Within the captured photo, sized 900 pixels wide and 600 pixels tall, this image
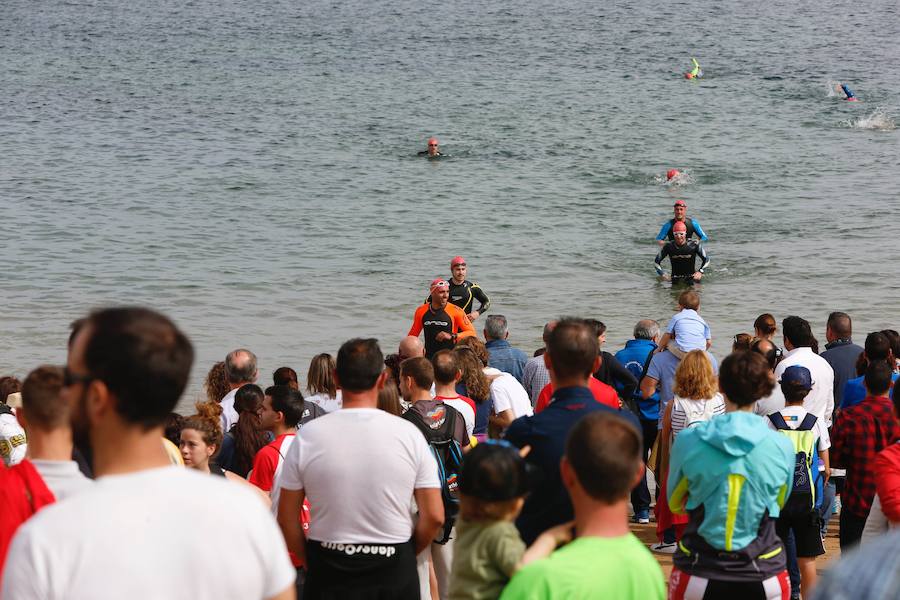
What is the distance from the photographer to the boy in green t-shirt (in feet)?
10.0

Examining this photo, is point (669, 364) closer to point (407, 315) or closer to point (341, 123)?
point (407, 315)

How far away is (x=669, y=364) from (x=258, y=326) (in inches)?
380

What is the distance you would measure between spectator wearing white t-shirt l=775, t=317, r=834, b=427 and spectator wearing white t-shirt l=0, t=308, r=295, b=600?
18.6ft

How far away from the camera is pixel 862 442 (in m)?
6.14

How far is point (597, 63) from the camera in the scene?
44.1 meters

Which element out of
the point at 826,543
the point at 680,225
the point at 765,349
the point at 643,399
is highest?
the point at 680,225

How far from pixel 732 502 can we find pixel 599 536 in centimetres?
155

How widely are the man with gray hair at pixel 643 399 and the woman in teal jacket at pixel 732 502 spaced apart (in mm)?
3559

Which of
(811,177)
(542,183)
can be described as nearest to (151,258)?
(542,183)

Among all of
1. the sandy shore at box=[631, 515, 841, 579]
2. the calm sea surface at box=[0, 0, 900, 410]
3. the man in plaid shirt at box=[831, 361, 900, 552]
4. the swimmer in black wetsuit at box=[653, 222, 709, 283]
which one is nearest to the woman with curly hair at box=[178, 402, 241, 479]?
the sandy shore at box=[631, 515, 841, 579]

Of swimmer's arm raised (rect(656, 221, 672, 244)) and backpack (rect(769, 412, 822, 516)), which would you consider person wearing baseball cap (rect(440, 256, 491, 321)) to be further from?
swimmer's arm raised (rect(656, 221, 672, 244))

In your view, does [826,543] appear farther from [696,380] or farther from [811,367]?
[696,380]

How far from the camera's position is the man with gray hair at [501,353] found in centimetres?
890

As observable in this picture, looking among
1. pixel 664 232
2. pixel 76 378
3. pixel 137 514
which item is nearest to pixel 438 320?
pixel 76 378
